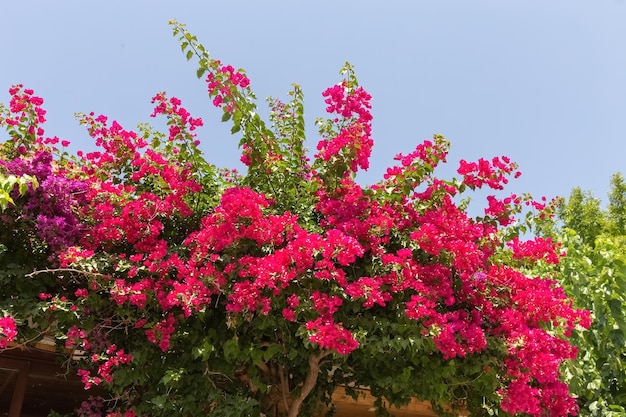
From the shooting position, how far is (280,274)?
3578 millimetres

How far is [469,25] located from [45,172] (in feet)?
16.0

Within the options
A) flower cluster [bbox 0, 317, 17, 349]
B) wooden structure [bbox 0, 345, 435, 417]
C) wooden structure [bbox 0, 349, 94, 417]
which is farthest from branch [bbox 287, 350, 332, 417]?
flower cluster [bbox 0, 317, 17, 349]

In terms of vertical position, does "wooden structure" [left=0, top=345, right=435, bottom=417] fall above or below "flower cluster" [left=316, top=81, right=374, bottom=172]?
below

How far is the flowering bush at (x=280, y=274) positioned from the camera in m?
3.74

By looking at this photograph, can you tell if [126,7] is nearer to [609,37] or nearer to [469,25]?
[469,25]

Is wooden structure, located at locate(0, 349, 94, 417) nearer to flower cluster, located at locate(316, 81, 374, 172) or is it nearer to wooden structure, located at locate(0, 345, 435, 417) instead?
wooden structure, located at locate(0, 345, 435, 417)

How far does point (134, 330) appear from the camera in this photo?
14.0ft

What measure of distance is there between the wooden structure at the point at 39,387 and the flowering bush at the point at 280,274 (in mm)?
947

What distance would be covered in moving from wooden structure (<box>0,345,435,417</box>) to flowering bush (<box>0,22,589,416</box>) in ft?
→ 3.11

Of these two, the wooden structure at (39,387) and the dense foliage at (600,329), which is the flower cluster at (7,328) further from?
the dense foliage at (600,329)

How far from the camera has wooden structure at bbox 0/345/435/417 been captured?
5.21 metres

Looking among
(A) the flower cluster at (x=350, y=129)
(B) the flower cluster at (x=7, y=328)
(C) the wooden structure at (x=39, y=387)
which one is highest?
(A) the flower cluster at (x=350, y=129)

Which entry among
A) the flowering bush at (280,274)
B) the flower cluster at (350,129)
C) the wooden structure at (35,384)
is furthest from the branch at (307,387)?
the wooden structure at (35,384)

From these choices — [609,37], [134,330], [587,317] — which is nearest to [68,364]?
[134,330]
